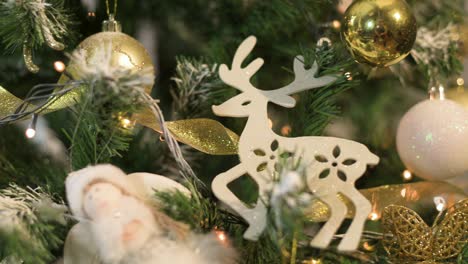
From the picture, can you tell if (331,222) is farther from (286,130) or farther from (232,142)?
(286,130)

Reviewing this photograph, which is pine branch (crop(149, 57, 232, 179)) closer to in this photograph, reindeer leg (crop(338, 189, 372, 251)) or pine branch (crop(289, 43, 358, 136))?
pine branch (crop(289, 43, 358, 136))

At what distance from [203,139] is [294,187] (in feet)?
0.66

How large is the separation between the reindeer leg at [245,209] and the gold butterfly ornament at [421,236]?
0.14 meters

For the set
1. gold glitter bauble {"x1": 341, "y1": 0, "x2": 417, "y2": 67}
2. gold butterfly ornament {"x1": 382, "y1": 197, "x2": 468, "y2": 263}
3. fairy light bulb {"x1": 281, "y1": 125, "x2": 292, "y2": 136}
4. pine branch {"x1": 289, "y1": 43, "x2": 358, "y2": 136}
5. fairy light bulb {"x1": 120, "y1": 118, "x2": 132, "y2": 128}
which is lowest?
gold butterfly ornament {"x1": 382, "y1": 197, "x2": 468, "y2": 263}

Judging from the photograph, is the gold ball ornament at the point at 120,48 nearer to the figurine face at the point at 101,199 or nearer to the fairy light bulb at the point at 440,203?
the figurine face at the point at 101,199

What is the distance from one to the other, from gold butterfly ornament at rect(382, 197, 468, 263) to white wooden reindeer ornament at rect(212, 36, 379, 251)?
7 cm

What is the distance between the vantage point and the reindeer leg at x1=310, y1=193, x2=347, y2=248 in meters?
0.45

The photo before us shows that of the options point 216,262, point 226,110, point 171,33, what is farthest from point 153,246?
point 171,33

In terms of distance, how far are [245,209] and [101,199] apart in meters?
0.12

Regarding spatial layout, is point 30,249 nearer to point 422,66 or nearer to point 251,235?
point 251,235

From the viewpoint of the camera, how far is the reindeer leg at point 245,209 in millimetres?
457

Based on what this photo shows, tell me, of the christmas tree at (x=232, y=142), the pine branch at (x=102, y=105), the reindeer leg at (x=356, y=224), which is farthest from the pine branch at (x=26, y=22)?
the reindeer leg at (x=356, y=224)

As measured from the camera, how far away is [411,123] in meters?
0.66

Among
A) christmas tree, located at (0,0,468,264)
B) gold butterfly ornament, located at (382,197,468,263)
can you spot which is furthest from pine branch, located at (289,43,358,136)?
gold butterfly ornament, located at (382,197,468,263)
